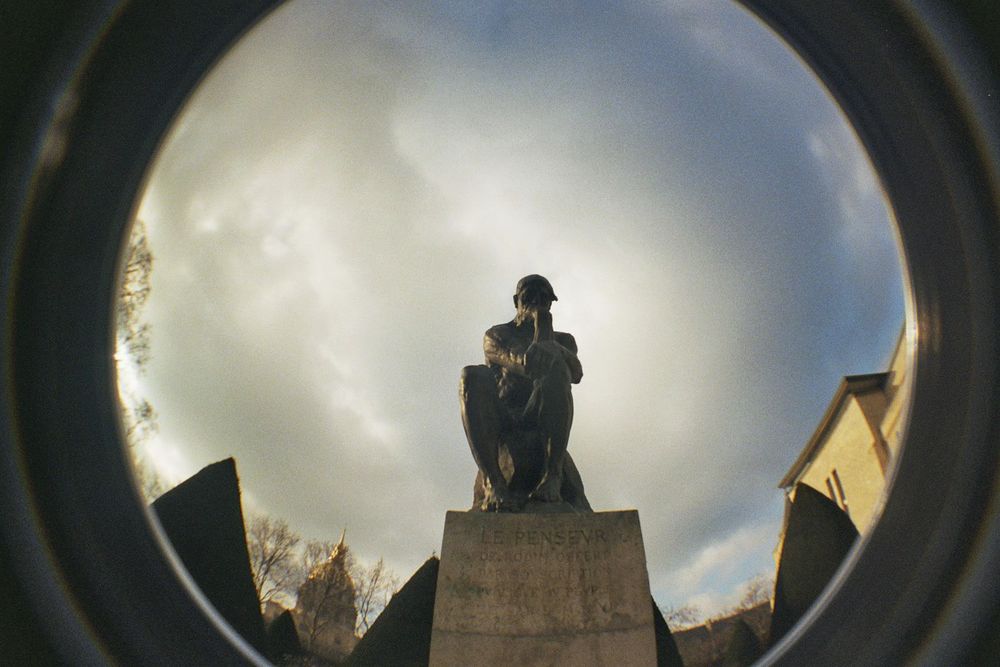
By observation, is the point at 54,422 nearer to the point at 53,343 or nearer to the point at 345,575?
the point at 53,343

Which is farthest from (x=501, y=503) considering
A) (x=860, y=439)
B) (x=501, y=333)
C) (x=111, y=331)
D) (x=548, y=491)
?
(x=860, y=439)

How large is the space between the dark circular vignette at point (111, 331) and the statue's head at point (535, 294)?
7.96 feet

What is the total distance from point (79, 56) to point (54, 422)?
1328 millimetres

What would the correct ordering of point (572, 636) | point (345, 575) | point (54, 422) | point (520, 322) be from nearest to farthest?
point (54, 422) → point (572, 636) → point (520, 322) → point (345, 575)

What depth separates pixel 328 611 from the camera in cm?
729

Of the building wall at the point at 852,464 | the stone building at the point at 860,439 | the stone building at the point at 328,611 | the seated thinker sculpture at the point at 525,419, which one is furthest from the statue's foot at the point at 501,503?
the stone building at the point at 328,611

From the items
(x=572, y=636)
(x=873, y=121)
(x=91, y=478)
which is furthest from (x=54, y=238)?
(x=873, y=121)

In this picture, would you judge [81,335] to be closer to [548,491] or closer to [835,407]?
[548,491]

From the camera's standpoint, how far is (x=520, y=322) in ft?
14.9

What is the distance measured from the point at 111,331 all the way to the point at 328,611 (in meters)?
6.34

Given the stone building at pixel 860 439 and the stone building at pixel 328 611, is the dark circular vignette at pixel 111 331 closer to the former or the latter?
the stone building at pixel 860 439

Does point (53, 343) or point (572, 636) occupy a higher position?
point (53, 343)

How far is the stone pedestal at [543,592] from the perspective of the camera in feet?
9.53

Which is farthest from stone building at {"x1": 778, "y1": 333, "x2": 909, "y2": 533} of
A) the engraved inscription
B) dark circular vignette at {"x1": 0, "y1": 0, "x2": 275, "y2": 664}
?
dark circular vignette at {"x1": 0, "y1": 0, "x2": 275, "y2": 664}
